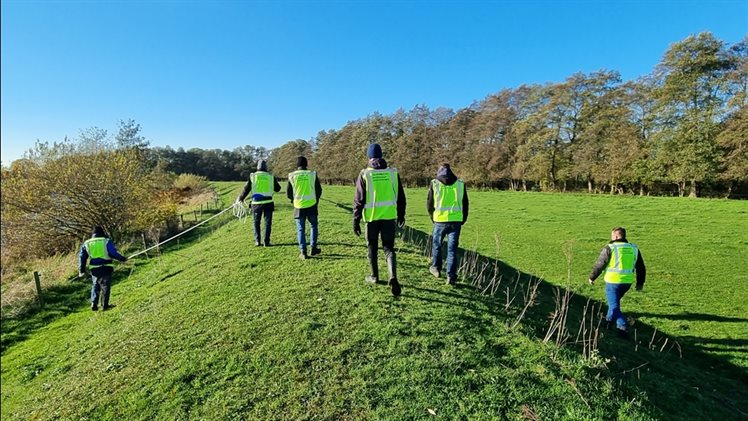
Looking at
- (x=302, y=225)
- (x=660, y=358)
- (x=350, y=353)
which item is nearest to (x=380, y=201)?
(x=350, y=353)

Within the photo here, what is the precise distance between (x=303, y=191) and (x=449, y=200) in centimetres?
378

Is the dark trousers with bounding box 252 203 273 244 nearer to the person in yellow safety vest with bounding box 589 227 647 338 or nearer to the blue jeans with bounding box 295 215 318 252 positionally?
the blue jeans with bounding box 295 215 318 252

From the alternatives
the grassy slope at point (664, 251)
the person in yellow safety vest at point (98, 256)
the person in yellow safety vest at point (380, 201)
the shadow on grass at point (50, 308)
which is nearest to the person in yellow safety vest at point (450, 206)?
the person in yellow safety vest at point (380, 201)

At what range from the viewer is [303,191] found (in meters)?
9.33

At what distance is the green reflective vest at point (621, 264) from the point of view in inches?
304

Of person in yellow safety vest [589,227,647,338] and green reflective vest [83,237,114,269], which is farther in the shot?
green reflective vest [83,237,114,269]

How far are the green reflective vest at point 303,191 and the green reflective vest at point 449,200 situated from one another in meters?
3.28

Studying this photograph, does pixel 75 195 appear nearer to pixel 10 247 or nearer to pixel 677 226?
pixel 10 247

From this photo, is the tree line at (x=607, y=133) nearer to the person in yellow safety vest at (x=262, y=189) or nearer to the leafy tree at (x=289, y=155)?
the person in yellow safety vest at (x=262, y=189)

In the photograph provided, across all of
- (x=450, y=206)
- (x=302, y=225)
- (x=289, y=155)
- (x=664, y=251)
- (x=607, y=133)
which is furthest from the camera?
(x=289, y=155)

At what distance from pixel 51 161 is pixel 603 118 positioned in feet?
183

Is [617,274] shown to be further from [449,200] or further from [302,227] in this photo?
[302,227]

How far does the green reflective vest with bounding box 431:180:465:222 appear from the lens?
7.61 m

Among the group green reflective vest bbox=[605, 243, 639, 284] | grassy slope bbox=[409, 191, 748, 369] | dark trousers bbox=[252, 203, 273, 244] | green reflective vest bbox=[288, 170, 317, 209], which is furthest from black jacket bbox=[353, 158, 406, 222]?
grassy slope bbox=[409, 191, 748, 369]
